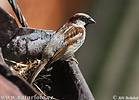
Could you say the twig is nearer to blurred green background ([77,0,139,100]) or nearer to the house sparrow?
the house sparrow

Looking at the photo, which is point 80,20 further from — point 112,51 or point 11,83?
point 112,51

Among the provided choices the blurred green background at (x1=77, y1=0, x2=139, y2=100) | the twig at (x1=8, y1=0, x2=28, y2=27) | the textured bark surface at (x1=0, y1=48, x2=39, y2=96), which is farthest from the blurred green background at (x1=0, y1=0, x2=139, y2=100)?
the textured bark surface at (x1=0, y1=48, x2=39, y2=96)

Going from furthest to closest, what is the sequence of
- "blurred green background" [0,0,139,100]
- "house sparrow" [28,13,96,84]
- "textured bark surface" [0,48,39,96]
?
"blurred green background" [0,0,139,100], "house sparrow" [28,13,96,84], "textured bark surface" [0,48,39,96]

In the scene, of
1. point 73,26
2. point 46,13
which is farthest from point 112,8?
point 73,26

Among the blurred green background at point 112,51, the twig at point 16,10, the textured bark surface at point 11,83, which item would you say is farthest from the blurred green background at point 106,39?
the textured bark surface at point 11,83

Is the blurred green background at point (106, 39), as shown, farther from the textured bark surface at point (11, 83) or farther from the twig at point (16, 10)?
the textured bark surface at point (11, 83)

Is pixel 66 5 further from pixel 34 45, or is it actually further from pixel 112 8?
pixel 34 45
